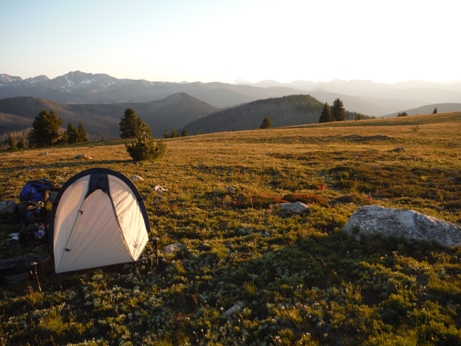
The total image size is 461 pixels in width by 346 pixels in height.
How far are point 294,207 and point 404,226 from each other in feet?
16.4

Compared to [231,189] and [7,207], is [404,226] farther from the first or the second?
[7,207]

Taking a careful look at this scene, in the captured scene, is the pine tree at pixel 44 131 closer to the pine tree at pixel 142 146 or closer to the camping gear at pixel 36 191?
the pine tree at pixel 142 146

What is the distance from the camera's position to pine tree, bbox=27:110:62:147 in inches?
2440

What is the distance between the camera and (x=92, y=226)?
885 cm

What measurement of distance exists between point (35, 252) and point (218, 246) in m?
6.97

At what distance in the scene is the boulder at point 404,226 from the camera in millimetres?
9102

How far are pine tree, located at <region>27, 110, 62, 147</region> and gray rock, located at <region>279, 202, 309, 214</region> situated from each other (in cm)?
6913

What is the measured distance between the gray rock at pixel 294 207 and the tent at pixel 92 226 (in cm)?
736

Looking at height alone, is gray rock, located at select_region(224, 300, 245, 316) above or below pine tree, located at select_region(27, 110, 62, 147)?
below

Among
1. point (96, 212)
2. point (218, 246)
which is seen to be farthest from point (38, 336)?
point (218, 246)

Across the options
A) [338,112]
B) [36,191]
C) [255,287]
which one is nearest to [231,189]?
[255,287]

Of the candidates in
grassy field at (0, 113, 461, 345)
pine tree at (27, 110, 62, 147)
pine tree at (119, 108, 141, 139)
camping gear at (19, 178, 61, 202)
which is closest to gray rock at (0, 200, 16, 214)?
camping gear at (19, 178, 61, 202)

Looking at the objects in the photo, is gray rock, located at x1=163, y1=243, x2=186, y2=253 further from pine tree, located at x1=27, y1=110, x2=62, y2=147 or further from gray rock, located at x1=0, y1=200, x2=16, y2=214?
pine tree, located at x1=27, y1=110, x2=62, y2=147

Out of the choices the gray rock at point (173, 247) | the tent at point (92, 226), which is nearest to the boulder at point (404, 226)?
the gray rock at point (173, 247)
